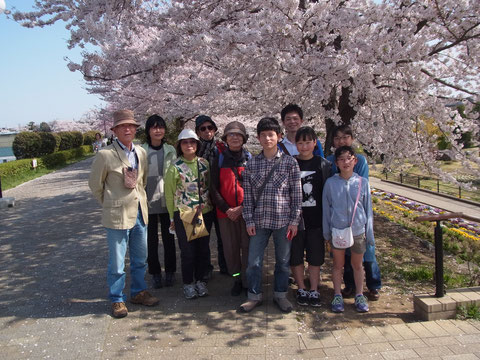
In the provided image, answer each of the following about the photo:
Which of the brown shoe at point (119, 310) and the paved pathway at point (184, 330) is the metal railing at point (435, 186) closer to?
the paved pathway at point (184, 330)

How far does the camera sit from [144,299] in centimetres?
366

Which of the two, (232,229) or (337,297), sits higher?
(232,229)

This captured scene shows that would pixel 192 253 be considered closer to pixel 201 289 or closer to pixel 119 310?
pixel 201 289

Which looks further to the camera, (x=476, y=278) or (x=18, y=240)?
(x=18, y=240)

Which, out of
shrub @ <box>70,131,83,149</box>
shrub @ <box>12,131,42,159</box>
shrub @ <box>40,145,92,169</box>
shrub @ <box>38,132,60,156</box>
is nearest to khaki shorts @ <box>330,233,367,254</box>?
shrub @ <box>40,145,92,169</box>

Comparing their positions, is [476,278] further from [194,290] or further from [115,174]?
[115,174]

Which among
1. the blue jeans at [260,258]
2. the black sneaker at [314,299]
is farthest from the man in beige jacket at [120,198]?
the black sneaker at [314,299]

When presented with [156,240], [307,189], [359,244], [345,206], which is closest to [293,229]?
[307,189]

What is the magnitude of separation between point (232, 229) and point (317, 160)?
110 centimetres

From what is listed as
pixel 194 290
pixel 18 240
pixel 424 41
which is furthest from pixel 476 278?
pixel 18 240

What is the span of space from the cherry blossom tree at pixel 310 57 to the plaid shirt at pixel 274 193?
1.52 meters

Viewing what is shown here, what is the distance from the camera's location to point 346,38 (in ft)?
15.2

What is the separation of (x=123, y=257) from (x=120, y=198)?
594 mm

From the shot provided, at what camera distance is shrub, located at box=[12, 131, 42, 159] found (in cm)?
2128
